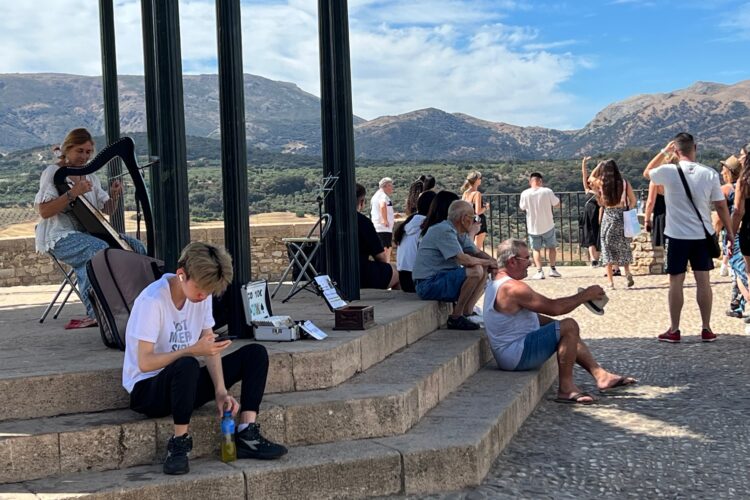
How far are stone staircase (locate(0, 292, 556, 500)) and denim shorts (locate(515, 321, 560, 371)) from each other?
0.80 metres

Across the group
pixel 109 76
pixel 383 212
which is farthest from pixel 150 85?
pixel 383 212

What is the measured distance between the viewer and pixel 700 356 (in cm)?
787

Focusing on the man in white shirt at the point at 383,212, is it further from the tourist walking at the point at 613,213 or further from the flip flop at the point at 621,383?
the flip flop at the point at 621,383

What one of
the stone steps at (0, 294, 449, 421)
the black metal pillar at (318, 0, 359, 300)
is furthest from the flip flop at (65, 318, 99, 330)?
the black metal pillar at (318, 0, 359, 300)

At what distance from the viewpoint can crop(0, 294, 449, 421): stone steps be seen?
178 inches

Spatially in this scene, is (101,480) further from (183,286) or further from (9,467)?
(183,286)

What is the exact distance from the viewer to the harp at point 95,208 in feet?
18.9

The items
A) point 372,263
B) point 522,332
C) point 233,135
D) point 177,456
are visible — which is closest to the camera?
point 177,456

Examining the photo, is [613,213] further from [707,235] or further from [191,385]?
[191,385]

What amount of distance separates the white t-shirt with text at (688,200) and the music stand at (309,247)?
2.90 metres

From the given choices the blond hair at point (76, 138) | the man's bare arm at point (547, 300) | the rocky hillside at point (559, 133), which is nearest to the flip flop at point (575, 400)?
the man's bare arm at point (547, 300)

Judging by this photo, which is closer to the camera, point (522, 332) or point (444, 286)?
point (522, 332)

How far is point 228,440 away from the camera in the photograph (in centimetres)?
437

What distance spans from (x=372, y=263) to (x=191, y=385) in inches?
188
